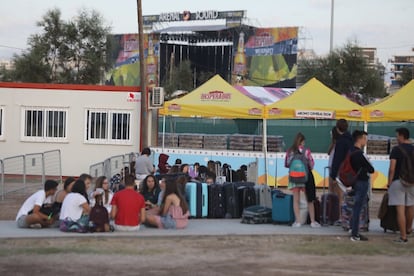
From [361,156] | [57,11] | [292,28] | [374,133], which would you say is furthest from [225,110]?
[292,28]

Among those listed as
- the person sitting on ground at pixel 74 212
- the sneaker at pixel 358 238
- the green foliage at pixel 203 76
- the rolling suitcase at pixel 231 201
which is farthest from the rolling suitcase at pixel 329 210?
the green foliage at pixel 203 76

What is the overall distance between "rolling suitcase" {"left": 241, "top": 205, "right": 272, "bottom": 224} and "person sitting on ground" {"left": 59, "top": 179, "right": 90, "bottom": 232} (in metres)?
3.08

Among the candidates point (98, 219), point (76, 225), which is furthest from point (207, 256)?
point (76, 225)

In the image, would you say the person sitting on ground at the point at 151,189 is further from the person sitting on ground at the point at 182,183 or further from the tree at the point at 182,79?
the tree at the point at 182,79

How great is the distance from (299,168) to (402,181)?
6.20ft

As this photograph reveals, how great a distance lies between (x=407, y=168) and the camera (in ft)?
37.0

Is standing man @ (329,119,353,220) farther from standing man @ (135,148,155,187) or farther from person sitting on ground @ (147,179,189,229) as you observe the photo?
standing man @ (135,148,155,187)

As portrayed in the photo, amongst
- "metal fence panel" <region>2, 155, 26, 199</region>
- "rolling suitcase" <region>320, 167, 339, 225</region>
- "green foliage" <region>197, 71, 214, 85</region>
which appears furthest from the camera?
"green foliage" <region>197, 71, 214, 85</region>

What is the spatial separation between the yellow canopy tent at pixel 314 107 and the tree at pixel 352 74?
3403 centimetres

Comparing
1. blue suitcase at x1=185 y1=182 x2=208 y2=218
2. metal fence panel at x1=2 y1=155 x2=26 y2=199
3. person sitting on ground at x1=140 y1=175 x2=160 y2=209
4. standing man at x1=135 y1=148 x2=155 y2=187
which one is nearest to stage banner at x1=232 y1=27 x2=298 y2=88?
metal fence panel at x1=2 y1=155 x2=26 y2=199

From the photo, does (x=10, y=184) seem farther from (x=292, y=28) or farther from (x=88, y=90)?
(x=292, y=28)

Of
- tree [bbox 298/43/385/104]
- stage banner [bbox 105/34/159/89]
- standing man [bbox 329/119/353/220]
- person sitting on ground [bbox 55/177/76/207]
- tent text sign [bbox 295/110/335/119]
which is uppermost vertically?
stage banner [bbox 105/34/159/89]

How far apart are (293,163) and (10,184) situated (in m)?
10.3

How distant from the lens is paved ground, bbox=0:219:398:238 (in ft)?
37.8
